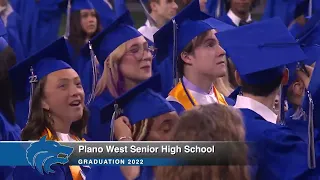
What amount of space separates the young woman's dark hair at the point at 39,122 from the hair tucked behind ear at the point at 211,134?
0.45m

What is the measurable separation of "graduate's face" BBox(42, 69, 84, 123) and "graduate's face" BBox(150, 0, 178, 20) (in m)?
1.09

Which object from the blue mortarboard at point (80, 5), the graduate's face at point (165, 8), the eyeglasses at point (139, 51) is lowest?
the eyeglasses at point (139, 51)

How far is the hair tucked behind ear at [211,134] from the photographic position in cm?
227

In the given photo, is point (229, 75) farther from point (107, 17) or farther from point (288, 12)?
point (107, 17)

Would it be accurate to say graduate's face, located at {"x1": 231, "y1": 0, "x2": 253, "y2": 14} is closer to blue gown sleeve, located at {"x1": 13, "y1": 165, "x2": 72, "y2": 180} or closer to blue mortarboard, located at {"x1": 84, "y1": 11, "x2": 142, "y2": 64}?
blue mortarboard, located at {"x1": 84, "y1": 11, "x2": 142, "y2": 64}

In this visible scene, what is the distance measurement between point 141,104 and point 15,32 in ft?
5.21

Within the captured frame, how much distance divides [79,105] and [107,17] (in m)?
1.23

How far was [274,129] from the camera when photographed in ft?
7.74

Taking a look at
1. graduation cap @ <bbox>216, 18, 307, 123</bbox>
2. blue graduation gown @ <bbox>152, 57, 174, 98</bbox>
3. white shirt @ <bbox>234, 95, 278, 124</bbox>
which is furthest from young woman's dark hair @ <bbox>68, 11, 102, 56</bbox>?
white shirt @ <bbox>234, 95, 278, 124</bbox>

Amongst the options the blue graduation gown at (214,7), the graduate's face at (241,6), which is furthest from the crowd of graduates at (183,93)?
the blue graduation gown at (214,7)

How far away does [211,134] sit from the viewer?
2314mm

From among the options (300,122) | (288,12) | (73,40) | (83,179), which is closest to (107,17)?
(73,40)

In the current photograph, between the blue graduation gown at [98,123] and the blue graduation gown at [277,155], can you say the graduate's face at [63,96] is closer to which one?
the blue graduation gown at [98,123]

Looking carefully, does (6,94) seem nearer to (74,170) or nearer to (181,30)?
(74,170)
